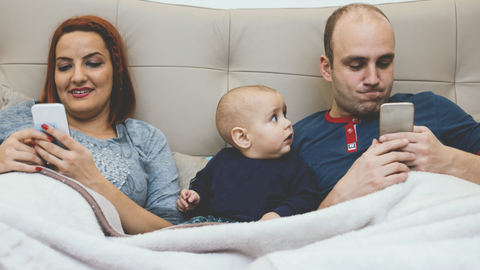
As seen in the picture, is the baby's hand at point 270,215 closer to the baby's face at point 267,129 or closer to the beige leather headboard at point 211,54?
the baby's face at point 267,129

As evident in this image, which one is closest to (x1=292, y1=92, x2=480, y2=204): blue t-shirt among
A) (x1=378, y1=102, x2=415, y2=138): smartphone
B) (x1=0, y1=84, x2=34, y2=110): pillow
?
(x1=378, y1=102, x2=415, y2=138): smartphone

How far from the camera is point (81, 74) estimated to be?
1.15 meters

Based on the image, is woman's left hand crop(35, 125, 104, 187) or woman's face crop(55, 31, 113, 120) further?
woman's face crop(55, 31, 113, 120)

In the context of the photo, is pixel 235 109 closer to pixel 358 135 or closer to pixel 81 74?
pixel 358 135

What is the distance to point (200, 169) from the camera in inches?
51.4

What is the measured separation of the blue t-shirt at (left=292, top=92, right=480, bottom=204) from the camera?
1104 mm

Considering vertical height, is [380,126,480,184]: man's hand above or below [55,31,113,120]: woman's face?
below

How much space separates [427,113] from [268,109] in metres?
0.60

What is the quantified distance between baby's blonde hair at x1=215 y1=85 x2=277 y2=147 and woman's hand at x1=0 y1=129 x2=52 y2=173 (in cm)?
58

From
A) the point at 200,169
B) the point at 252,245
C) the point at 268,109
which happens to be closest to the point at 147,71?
the point at 200,169

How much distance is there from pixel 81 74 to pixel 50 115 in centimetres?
42

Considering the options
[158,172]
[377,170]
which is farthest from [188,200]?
[377,170]

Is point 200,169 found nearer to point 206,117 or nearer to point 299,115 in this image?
point 206,117

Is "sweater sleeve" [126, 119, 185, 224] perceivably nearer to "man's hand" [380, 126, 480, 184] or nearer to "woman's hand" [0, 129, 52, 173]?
"woman's hand" [0, 129, 52, 173]
